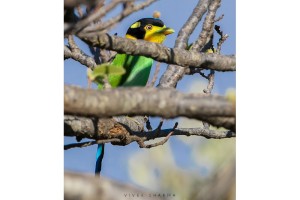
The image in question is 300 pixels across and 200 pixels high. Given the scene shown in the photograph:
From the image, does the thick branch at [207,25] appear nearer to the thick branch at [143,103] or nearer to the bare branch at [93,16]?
the bare branch at [93,16]

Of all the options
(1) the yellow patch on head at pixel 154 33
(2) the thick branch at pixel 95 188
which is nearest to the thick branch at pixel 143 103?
(2) the thick branch at pixel 95 188

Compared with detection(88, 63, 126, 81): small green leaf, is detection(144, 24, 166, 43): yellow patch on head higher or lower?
higher

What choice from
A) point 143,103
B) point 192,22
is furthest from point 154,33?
point 143,103

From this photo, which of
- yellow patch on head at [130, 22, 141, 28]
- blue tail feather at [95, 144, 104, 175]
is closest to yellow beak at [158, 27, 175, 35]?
yellow patch on head at [130, 22, 141, 28]

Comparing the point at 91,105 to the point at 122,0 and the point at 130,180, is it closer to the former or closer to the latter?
the point at 122,0

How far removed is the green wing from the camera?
3105mm

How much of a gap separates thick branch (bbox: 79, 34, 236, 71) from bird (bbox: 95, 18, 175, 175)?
2.22ft

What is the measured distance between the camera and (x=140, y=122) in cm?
286

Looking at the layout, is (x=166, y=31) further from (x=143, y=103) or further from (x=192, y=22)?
(x=143, y=103)

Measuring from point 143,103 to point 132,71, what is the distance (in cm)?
149

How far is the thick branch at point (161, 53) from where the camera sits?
2174 millimetres

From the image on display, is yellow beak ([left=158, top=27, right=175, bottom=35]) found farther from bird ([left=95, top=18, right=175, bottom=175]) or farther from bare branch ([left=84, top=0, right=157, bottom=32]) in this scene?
bare branch ([left=84, top=0, right=157, bottom=32])

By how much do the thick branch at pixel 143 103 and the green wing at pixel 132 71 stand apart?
1355 millimetres
